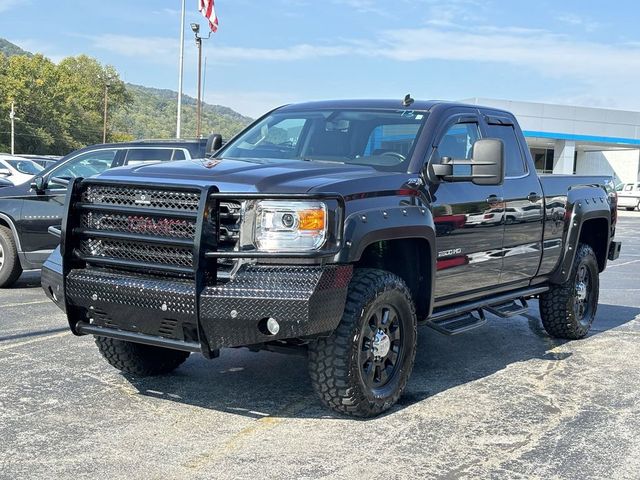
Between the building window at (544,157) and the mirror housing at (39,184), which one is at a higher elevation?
the building window at (544,157)

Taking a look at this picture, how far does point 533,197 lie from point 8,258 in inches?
235

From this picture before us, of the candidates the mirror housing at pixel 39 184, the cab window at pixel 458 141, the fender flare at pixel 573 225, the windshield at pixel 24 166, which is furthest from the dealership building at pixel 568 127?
the cab window at pixel 458 141

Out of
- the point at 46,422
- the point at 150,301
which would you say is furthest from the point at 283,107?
the point at 46,422

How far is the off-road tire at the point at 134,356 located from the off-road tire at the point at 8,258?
4.25 metres

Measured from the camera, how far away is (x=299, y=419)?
15.4 feet

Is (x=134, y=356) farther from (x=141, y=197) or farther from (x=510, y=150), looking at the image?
(x=510, y=150)

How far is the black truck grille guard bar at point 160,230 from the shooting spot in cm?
424

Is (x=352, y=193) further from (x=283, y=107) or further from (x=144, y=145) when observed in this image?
(x=144, y=145)

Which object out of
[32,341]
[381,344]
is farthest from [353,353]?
[32,341]

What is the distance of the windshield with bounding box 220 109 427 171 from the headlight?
1146 millimetres

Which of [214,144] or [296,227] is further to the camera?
[214,144]

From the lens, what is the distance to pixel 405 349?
4.99 metres

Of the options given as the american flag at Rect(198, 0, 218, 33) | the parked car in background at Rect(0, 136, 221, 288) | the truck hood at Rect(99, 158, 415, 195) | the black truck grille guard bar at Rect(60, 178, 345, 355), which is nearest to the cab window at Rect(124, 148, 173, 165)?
the parked car in background at Rect(0, 136, 221, 288)

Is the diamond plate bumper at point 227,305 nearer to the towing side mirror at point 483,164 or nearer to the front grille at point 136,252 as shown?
the front grille at point 136,252
